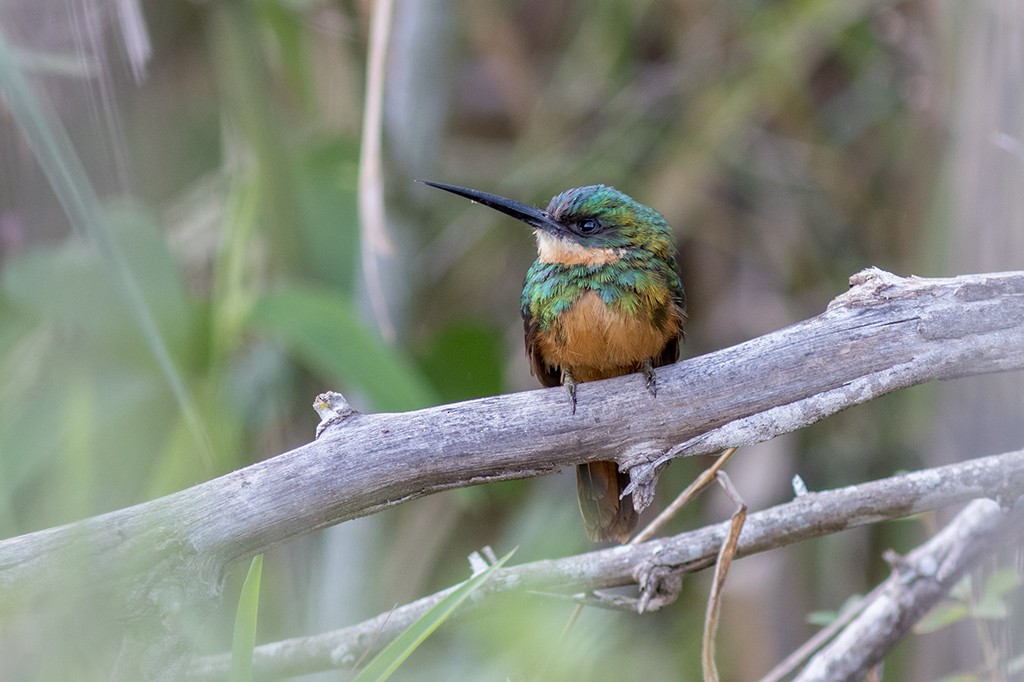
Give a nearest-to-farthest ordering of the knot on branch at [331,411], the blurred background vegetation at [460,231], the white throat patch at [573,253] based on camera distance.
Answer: the knot on branch at [331,411] < the white throat patch at [573,253] < the blurred background vegetation at [460,231]

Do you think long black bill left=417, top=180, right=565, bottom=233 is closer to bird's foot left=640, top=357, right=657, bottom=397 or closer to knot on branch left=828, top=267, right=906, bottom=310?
bird's foot left=640, top=357, right=657, bottom=397

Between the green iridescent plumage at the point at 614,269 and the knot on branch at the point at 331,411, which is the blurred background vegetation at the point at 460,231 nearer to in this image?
the knot on branch at the point at 331,411

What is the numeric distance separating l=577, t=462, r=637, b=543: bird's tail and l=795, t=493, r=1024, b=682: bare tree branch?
369mm

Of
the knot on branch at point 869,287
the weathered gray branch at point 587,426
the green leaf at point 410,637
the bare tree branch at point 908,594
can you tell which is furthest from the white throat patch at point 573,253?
the green leaf at point 410,637

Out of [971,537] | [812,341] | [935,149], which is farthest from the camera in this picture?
[935,149]

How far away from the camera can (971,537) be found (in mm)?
1637

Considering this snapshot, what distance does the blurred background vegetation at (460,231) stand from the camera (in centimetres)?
205

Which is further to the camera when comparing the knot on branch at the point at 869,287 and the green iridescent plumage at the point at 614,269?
the green iridescent plumage at the point at 614,269

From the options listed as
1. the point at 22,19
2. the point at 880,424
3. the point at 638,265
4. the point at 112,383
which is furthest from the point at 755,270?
the point at 22,19

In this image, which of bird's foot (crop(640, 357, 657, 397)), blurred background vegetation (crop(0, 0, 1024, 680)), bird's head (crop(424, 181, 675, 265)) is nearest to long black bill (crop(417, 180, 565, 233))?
bird's head (crop(424, 181, 675, 265))

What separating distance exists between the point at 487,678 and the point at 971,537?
32.5 inches

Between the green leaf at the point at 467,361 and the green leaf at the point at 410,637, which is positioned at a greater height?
the green leaf at the point at 467,361

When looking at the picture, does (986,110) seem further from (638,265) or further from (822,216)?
(822,216)

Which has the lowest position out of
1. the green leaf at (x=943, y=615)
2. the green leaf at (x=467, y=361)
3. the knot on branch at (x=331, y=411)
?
the green leaf at (x=943, y=615)
